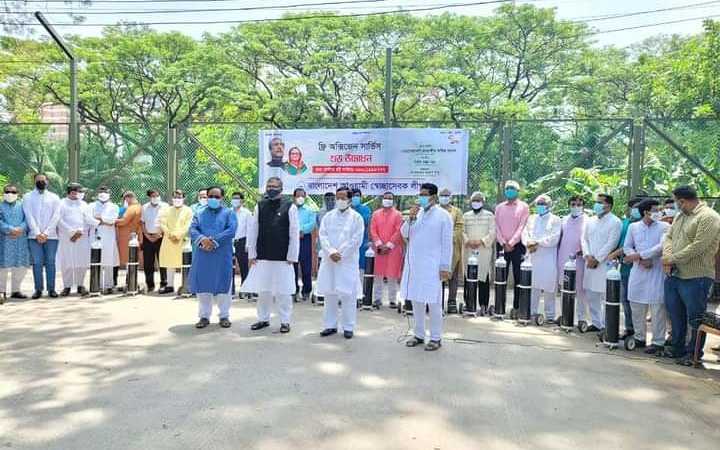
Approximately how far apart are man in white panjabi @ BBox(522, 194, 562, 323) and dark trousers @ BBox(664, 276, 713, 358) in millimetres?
1739

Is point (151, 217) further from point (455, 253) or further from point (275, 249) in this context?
point (455, 253)

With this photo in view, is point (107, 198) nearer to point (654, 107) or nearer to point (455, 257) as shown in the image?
point (455, 257)

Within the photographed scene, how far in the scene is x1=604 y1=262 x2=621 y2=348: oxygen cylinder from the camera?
259 inches

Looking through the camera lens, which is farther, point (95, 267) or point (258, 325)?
point (95, 267)

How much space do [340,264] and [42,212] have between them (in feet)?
16.9

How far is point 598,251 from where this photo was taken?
741 cm

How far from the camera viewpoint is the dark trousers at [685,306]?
6.07 m

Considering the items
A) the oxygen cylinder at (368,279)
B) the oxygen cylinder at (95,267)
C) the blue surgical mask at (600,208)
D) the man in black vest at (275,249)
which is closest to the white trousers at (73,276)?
the oxygen cylinder at (95,267)

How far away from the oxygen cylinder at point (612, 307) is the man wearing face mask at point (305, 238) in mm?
4397

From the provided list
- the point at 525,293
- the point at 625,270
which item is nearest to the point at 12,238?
the point at 525,293

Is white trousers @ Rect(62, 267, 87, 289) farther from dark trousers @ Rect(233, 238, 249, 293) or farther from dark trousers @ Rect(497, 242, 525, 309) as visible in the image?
dark trousers @ Rect(497, 242, 525, 309)

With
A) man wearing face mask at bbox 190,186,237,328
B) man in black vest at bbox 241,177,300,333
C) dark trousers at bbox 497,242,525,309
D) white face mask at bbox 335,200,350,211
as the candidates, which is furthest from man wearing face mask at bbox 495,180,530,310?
man wearing face mask at bbox 190,186,237,328

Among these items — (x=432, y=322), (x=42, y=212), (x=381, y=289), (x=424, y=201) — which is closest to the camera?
(x=432, y=322)

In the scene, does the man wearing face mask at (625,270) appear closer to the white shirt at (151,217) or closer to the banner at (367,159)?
the banner at (367,159)
